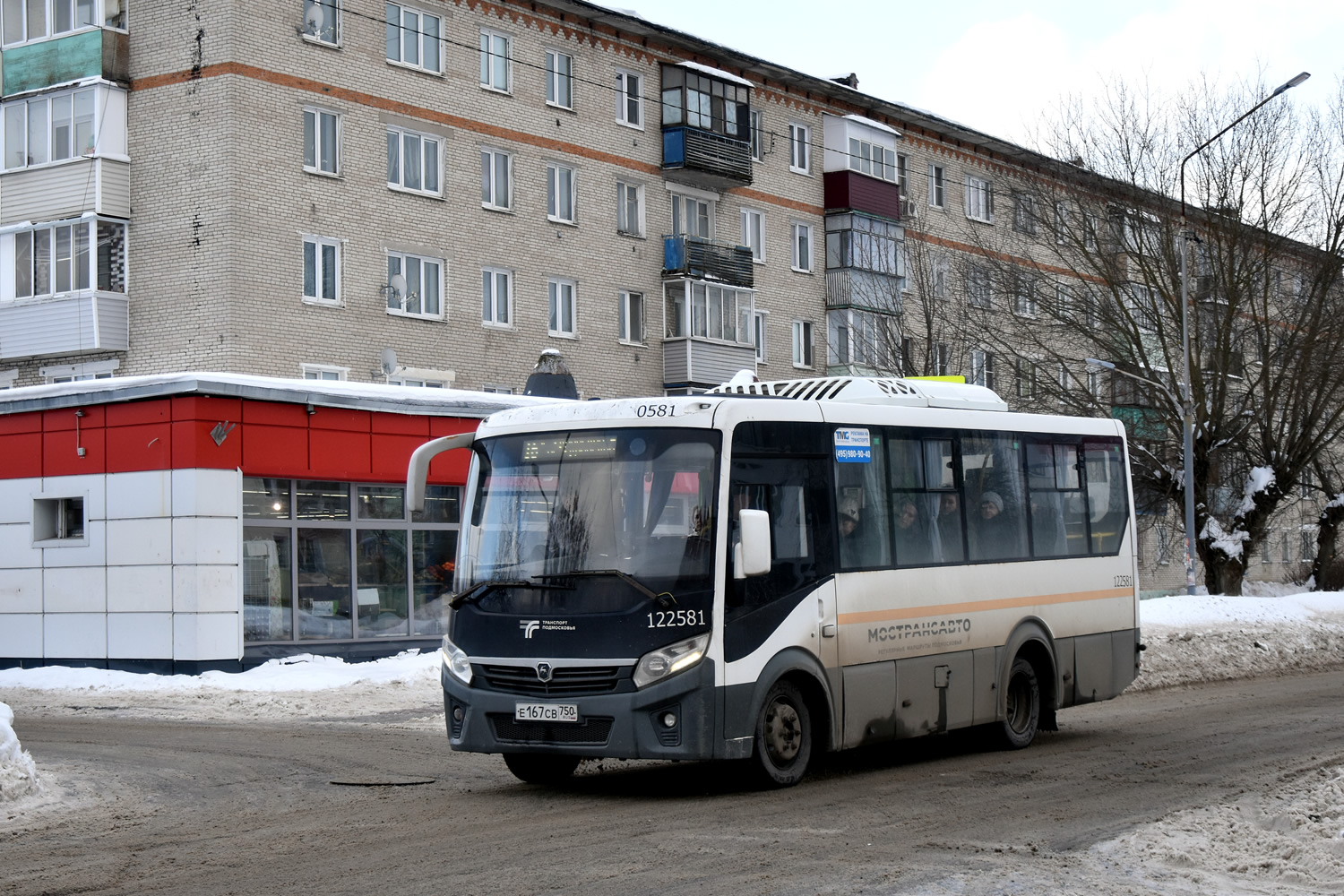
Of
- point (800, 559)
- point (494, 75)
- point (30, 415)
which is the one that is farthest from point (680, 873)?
point (494, 75)

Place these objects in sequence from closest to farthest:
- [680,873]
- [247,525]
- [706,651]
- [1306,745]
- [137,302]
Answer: [680,873] → [706,651] → [1306,745] → [247,525] → [137,302]

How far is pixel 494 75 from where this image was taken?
36.6 m

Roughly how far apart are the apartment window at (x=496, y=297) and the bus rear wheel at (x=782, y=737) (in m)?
25.7

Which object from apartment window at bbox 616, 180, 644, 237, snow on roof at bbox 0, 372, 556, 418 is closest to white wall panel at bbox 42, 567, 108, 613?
snow on roof at bbox 0, 372, 556, 418

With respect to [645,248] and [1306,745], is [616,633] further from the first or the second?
[645,248]

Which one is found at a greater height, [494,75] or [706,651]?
[494,75]

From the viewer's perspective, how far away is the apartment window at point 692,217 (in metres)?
41.6

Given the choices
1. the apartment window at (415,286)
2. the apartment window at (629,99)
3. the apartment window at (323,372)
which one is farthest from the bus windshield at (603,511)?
the apartment window at (629,99)

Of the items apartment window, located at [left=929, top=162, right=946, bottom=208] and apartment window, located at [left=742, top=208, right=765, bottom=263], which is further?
apartment window, located at [left=929, top=162, right=946, bottom=208]

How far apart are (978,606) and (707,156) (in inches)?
1148

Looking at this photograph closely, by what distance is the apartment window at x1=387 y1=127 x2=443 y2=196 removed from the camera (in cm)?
3438

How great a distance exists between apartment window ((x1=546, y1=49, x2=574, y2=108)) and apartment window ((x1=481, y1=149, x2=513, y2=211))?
6.71ft

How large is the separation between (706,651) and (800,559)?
1.21 metres

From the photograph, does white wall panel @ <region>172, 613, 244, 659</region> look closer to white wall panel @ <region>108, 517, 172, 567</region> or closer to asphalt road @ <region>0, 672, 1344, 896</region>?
white wall panel @ <region>108, 517, 172, 567</region>
